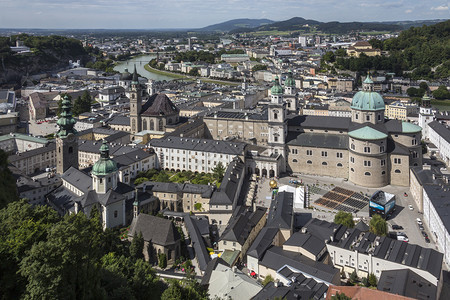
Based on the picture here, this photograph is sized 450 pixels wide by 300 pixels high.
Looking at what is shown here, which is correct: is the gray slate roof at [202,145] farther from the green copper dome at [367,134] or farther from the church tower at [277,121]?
the green copper dome at [367,134]

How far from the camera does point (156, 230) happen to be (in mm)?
28453

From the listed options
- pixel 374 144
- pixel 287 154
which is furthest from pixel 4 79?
pixel 374 144

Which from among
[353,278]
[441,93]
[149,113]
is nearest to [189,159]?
[149,113]

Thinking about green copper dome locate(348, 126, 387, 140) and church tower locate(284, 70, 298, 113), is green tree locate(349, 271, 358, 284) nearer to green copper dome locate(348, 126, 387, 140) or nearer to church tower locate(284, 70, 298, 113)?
green copper dome locate(348, 126, 387, 140)

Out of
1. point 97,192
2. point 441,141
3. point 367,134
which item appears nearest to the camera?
point 97,192

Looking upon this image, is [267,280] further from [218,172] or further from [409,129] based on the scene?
[409,129]

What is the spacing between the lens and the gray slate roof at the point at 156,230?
27.8 meters

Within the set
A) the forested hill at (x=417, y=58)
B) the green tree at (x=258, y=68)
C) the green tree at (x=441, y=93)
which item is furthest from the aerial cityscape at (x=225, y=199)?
the green tree at (x=258, y=68)

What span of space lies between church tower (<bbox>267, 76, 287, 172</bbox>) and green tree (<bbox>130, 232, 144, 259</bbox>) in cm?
2238

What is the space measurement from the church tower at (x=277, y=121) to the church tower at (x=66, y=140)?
20.3 meters

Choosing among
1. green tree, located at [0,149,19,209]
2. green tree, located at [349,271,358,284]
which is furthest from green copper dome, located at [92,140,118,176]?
green tree, located at [349,271,358,284]

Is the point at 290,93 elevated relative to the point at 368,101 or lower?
elevated

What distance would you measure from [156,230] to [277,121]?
22.1 metres

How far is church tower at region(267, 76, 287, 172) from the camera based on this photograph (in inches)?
1801
